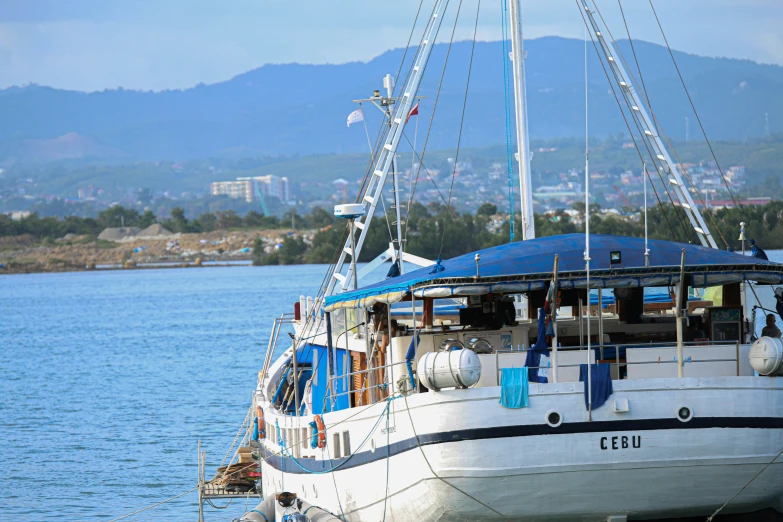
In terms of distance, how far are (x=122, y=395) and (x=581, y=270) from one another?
129 feet

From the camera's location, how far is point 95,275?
189m

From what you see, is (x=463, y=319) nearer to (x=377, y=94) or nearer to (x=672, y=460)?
(x=672, y=460)

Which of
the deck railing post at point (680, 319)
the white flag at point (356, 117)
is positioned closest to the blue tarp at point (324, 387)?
the deck railing post at point (680, 319)

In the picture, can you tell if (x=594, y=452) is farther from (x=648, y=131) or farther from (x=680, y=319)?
(x=648, y=131)

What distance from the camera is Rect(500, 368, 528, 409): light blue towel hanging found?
15.4m

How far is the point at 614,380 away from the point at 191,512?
1548 centimetres

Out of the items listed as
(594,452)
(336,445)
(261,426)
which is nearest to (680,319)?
(594,452)

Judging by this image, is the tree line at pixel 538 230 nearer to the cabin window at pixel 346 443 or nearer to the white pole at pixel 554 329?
the cabin window at pixel 346 443

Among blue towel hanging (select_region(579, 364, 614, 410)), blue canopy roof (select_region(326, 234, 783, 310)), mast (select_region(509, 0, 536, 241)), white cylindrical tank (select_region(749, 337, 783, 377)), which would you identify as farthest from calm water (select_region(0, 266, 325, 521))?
white cylindrical tank (select_region(749, 337, 783, 377))

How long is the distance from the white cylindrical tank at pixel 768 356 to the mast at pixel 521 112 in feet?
20.9

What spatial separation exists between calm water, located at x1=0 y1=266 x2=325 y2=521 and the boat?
1178cm

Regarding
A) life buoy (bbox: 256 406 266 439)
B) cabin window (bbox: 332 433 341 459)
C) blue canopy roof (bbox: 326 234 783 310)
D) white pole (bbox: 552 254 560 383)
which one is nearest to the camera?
white pole (bbox: 552 254 560 383)

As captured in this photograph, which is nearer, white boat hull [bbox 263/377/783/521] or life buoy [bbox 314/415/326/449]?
white boat hull [bbox 263/377/783/521]

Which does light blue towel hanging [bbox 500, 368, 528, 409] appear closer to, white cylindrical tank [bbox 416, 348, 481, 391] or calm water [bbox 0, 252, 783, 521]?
white cylindrical tank [bbox 416, 348, 481, 391]
